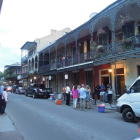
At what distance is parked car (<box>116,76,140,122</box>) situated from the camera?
6.41 meters

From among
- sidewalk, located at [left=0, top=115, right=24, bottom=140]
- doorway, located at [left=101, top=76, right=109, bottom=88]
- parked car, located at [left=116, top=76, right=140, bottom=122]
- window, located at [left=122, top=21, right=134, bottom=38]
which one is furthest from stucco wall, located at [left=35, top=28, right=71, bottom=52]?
sidewalk, located at [left=0, top=115, right=24, bottom=140]

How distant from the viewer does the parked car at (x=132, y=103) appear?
253 inches

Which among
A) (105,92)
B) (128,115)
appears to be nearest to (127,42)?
(105,92)

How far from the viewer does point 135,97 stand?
256 inches

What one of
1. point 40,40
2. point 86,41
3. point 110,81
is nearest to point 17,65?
point 40,40

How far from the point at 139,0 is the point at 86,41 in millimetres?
8903

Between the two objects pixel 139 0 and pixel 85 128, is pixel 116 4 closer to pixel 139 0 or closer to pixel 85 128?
pixel 139 0

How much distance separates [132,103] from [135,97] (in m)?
0.31

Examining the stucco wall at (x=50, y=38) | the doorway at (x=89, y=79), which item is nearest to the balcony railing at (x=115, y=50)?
the doorway at (x=89, y=79)

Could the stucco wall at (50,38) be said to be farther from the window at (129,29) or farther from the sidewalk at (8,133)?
the sidewalk at (8,133)

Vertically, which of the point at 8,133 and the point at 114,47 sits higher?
the point at 114,47

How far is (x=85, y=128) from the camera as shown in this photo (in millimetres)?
5797

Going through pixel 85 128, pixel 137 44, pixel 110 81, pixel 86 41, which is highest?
pixel 86 41

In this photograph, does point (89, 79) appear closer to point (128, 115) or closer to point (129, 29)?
→ point (129, 29)
